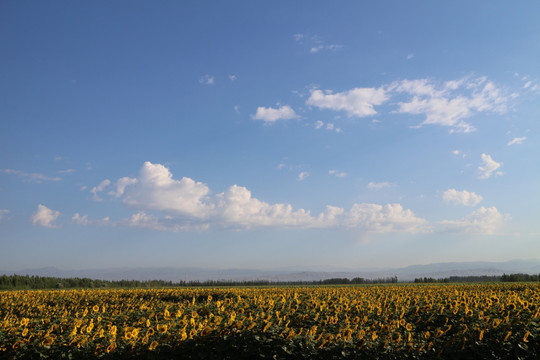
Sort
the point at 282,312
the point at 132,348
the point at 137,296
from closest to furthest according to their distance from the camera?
the point at 132,348 < the point at 282,312 < the point at 137,296

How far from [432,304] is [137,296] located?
22544 millimetres

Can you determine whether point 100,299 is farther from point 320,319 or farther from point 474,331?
point 474,331

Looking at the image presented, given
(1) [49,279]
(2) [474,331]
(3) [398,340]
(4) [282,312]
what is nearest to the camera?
(3) [398,340]

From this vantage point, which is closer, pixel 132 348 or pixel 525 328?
pixel 132 348

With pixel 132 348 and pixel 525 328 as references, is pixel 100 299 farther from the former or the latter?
pixel 525 328

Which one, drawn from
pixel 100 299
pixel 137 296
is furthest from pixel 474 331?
pixel 137 296

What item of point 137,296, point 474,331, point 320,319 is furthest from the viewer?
point 137,296

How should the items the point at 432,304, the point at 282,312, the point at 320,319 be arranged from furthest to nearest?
the point at 432,304 → the point at 282,312 → the point at 320,319

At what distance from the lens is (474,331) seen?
33.1 ft

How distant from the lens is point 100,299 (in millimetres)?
26078

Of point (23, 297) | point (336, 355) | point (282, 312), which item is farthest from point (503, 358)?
point (23, 297)

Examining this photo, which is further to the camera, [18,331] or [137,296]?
[137,296]

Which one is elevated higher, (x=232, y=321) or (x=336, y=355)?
(x=232, y=321)

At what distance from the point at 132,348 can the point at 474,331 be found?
837 centimetres
